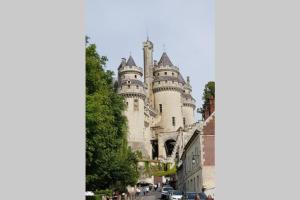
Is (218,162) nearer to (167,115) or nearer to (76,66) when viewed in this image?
(76,66)

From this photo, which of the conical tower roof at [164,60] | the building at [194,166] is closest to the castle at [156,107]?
the conical tower roof at [164,60]

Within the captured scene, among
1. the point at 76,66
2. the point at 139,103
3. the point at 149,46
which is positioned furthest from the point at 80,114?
the point at 149,46

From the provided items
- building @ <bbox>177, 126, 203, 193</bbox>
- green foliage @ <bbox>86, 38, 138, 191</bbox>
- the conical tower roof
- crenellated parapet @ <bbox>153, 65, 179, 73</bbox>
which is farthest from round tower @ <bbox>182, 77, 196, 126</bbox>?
green foliage @ <bbox>86, 38, 138, 191</bbox>

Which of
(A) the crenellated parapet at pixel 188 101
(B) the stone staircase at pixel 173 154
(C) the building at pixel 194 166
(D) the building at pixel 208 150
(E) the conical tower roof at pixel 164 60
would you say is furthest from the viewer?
(A) the crenellated parapet at pixel 188 101

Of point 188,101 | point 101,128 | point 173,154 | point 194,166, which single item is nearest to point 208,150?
point 194,166

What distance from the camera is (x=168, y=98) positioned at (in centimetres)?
8281

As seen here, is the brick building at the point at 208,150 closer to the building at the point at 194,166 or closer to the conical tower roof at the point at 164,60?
the building at the point at 194,166

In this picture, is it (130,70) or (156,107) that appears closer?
(130,70)

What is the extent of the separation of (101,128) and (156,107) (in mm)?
64472

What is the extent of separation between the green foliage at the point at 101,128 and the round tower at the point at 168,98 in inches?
2060

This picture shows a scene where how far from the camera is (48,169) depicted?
28.9ft

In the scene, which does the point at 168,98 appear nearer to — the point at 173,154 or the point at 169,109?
the point at 169,109

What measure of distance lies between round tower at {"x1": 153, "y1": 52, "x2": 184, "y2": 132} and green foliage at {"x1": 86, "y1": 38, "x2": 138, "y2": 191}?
172 feet

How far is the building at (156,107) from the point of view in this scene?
75125 mm
